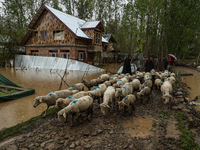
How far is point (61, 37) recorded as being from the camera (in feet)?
61.3

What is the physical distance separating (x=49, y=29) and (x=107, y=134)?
755 inches

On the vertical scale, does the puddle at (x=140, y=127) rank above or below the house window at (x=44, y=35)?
below

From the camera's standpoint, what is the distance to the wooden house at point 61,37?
18031 mm

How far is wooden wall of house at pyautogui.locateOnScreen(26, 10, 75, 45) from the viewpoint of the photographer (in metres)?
18.1

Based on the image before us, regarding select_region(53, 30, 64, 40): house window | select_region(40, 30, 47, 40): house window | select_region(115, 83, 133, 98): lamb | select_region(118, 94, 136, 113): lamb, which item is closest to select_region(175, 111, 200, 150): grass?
select_region(118, 94, 136, 113): lamb

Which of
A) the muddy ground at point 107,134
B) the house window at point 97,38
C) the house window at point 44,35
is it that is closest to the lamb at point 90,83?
the muddy ground at point 107,134

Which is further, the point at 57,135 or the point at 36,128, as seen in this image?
the point at 36,128

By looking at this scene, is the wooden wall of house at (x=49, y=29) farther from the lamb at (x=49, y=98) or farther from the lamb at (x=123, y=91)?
the lamb at (x=123, y=91)

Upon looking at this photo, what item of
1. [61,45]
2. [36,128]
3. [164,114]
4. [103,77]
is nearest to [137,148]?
[164,114]

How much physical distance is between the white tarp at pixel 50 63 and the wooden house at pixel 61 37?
2574 mm

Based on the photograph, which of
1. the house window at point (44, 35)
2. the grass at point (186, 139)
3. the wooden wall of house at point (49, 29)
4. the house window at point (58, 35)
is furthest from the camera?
the house window at point (44, 35)

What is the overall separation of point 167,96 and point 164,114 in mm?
854

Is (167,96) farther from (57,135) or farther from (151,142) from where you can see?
(57,135)

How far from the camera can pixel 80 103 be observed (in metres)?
4.18
